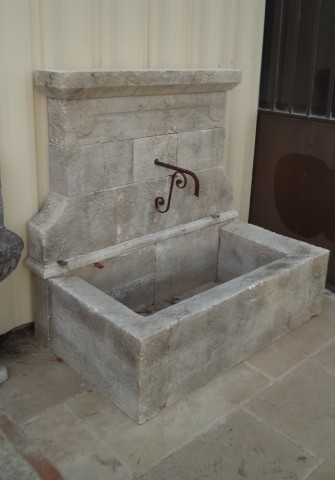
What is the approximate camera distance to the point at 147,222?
13.2 ft

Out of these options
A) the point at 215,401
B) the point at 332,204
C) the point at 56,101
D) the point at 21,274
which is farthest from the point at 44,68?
the point at 332,204

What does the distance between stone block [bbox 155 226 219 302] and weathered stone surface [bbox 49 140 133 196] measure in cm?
74

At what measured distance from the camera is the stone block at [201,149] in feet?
13.4

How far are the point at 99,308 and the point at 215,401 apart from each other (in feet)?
2.97

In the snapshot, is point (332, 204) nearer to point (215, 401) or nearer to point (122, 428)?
point (215, 401)

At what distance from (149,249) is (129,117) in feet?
3.33

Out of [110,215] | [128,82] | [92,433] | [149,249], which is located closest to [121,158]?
[110,215]

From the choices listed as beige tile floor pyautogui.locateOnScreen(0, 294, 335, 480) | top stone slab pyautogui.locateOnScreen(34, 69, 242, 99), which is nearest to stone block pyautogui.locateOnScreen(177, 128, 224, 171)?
top stone slab pyautogui.locateOnScreen(34, 69, 242, 99)

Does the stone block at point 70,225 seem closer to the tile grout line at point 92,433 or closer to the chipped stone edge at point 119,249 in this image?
the chipped stone edge at point 119,249

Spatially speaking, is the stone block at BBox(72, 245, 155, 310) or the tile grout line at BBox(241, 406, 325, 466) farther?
the stone block at BBox(72, 245, 155, 310)

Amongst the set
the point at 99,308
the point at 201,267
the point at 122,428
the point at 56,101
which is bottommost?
the point at 122,428

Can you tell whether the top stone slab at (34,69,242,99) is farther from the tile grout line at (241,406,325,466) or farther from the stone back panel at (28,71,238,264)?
the tile grout line at (241,406,325,466)

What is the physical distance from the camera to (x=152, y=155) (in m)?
3.87

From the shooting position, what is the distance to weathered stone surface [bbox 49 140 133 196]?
341 cm
